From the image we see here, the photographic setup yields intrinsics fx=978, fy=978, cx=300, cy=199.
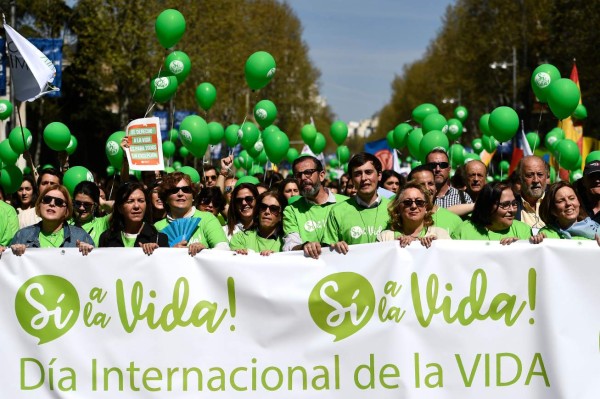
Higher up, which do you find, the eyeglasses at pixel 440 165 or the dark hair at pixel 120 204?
the eyeglasses at pixel 440 165

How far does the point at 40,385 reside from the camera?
5531 mm

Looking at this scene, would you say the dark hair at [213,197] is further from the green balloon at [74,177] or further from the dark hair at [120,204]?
the dark hair at [120,204]

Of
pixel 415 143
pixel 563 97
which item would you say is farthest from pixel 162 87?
pixel 563 97

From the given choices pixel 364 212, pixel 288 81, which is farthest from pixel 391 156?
pixel 288 81

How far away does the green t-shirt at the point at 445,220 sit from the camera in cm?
611

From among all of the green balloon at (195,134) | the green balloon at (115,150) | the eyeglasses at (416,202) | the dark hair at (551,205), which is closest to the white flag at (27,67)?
the green balloon at (115,150)

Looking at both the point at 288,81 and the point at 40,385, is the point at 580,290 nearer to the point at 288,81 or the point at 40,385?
the point at 40,385

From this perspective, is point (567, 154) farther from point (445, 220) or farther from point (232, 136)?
point (445, 220)

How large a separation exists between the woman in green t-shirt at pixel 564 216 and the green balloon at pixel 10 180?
18.5 ft

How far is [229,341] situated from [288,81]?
48.1m

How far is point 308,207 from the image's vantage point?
6.75 m

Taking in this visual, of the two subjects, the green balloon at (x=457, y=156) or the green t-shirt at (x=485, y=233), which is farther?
the green balloon at (x=457, y=156)

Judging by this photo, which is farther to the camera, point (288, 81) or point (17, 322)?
point (288, 81)

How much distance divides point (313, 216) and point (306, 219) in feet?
0.19
